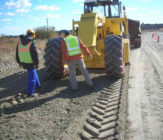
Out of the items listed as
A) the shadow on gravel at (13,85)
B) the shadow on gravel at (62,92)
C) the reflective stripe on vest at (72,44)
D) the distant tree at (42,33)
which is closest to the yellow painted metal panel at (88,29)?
the reflective stripe on vest at (72,44)

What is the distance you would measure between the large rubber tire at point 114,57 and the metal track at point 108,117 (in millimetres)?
779

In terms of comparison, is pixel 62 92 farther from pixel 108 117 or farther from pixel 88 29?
pixel 88 29

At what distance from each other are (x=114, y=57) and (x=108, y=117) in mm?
2558

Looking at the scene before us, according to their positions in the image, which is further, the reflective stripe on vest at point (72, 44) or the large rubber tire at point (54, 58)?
the large rubber tire at point (54, 58)

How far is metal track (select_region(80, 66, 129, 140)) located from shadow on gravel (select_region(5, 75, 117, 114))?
49 cm

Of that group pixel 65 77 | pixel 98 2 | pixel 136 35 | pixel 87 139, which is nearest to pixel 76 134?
pixel 87 139

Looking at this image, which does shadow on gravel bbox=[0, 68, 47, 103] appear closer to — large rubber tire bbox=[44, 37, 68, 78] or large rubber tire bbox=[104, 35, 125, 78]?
large rubber tire bbox=[44, 37, 68, 78]

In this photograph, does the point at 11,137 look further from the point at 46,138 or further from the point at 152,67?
the point at 152,67

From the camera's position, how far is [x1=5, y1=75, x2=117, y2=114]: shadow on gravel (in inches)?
193

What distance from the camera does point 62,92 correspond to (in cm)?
586

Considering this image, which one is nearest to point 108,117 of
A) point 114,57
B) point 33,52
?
point 114,57

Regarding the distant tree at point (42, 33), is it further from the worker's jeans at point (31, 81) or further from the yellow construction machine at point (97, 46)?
the worker's jeans at point (31, 81)

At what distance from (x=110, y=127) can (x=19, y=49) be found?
3378 mm

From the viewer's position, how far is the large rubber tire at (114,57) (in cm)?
641
